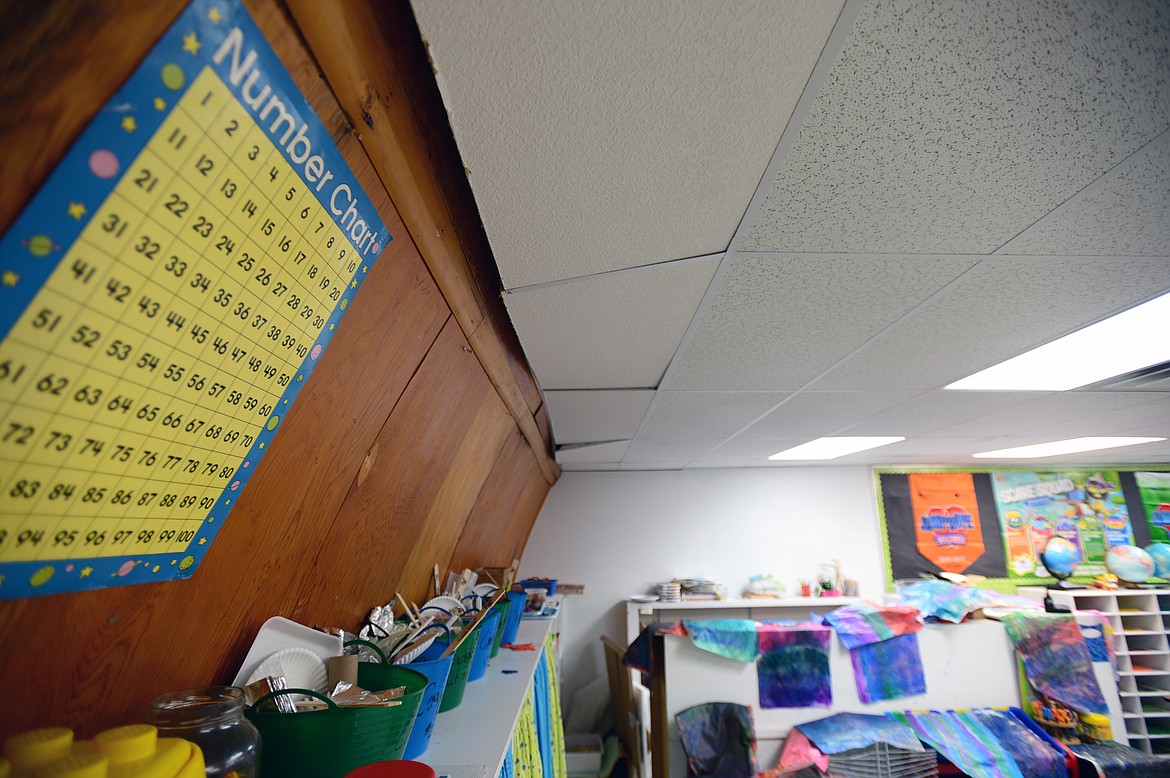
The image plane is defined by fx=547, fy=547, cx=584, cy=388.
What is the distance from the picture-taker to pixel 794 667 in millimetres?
3156

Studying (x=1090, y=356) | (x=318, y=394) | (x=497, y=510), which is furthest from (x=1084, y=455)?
(x=318, y=394)

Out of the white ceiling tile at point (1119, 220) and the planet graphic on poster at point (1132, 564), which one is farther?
the planet graphic on poster at point (1132, 564)

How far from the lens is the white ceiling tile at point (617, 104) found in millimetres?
660

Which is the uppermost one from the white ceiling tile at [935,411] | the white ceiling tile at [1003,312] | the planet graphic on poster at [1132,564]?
the white ceiling tile at [935,411]

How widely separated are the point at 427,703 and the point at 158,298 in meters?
0.90

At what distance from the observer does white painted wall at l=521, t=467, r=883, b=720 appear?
514 cm

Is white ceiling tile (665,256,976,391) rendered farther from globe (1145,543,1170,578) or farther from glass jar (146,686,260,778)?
globe (1145,543,1170,578)

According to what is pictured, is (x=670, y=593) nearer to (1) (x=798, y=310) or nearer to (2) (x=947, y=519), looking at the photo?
(2) (x=947, y=519)

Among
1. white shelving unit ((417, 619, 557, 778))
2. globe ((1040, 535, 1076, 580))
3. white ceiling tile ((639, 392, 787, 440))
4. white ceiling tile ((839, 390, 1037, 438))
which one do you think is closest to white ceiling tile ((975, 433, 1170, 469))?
globe ((1040, 535, 1076, 580))

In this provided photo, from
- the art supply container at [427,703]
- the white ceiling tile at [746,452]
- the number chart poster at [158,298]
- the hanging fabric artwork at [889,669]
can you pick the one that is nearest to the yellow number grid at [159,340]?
the number chart poster at [158,298]

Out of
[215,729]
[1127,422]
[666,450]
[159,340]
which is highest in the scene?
[1127,422]

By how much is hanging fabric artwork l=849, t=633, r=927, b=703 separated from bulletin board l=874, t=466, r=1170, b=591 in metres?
2.08

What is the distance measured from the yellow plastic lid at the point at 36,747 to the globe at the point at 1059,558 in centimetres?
658

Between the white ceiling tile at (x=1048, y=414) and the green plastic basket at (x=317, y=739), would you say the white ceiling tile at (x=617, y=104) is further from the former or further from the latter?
the white ceiling tile at (x=1048, y=414)
